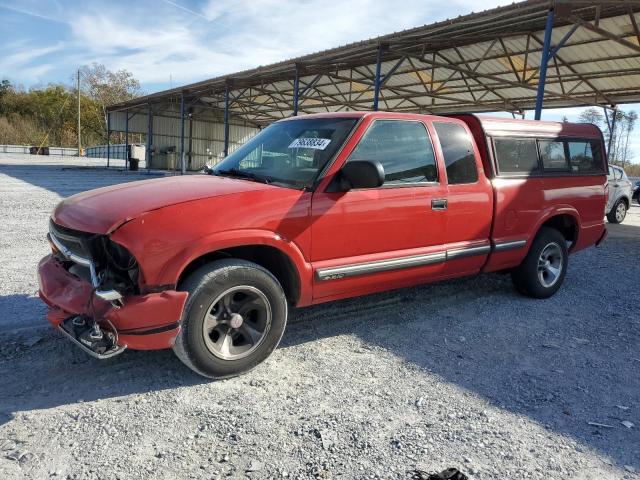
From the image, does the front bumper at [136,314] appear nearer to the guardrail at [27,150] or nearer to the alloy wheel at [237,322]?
the alloy wheel at [237,322]

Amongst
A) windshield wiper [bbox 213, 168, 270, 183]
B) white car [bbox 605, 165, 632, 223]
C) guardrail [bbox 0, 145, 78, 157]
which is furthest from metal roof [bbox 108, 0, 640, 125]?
guardrail [bbox 0, 145, 78, 157]

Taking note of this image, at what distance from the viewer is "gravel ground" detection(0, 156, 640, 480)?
247cm

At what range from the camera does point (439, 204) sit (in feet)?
13.9

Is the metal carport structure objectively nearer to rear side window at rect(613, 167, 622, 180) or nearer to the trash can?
rear side window at rect(613, 167, 622, 180)

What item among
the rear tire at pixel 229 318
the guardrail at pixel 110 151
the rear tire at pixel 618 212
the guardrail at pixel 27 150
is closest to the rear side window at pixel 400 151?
the rear tire at pixel 229 318

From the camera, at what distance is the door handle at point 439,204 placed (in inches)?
165

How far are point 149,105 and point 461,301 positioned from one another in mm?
32167

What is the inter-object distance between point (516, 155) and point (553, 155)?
67cm

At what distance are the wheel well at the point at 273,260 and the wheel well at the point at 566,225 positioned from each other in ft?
11.2

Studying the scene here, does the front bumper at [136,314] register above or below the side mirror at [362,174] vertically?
below

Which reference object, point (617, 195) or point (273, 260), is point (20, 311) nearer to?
point (273, 260)

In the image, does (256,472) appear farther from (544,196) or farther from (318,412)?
(544,196)

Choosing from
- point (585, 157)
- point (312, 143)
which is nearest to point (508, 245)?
point (585, 157)

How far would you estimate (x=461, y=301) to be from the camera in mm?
5223
